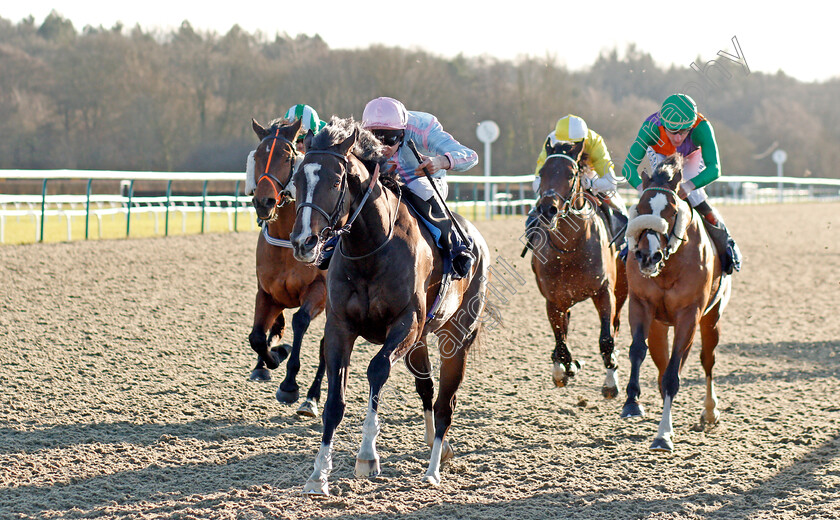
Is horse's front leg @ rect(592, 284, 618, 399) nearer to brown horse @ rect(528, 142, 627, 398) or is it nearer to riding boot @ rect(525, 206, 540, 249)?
brown horse @ rect(528, 142, 627, 398)

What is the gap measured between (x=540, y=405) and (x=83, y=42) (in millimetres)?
30876

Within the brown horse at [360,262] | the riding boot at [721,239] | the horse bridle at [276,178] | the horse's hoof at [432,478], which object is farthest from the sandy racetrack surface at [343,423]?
the horse bridle at [276,178]

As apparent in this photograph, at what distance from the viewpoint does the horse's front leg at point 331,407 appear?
11.8 ft

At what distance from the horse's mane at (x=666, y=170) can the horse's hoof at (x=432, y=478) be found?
223 cm

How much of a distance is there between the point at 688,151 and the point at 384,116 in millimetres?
2465

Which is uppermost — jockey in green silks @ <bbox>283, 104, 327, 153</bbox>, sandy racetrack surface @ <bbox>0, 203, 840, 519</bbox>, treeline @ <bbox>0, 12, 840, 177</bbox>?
treeline @ <bbox>0, 12, 840, 177</bbox>

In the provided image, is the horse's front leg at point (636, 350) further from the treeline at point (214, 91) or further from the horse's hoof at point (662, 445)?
the treeline at point (214, 91)

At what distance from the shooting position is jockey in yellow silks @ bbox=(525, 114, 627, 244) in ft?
20.6

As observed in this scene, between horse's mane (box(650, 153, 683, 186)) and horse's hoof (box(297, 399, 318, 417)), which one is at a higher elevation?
horse's mane (box(650, 153, 683, 186))

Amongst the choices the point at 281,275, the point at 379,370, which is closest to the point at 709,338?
the point at 281,275

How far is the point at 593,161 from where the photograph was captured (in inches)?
255

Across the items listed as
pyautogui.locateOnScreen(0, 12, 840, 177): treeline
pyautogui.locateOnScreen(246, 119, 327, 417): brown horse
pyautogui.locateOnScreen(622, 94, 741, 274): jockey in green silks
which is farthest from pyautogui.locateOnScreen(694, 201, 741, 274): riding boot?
pyautogui.locateOnScreen(0, 12, 840, 177): treeline

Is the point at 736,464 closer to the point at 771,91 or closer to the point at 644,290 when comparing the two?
the point at 644,290

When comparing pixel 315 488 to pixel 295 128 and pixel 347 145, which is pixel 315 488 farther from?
pixel 295 128
